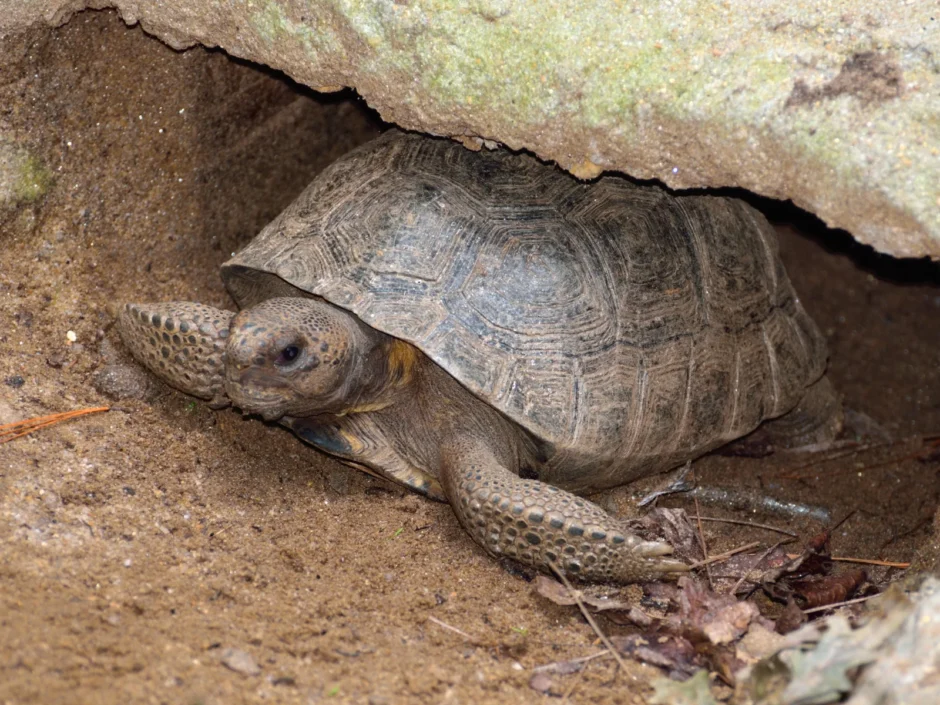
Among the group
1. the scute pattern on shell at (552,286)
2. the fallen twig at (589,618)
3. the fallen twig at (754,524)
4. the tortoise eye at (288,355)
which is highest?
the scute pattern on shell at (552,286)

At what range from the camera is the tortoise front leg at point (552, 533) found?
3484mm

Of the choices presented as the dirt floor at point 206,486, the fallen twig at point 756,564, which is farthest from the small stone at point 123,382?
the fallen twig at point 756,564

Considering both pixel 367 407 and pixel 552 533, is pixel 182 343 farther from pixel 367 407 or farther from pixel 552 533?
pixel 552 533

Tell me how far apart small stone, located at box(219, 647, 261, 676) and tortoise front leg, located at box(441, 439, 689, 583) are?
1080mm

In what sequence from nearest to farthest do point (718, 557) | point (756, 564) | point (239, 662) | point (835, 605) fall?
point (239, 662), point (835, 605), point (718, 557), point (756, 564)

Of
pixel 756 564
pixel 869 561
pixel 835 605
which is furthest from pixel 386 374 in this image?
pixel 869 561

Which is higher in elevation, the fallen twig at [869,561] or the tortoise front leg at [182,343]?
the tortoise front leg at [182,343]

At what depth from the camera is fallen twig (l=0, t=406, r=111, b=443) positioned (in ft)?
11.5

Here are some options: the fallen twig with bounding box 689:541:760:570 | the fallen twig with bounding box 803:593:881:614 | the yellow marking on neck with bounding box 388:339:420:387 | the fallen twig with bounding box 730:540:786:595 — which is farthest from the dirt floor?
the fallen twig with bounding box 803:593:881:614

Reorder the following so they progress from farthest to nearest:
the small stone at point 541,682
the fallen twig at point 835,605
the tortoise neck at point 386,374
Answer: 1. the tortoise neck at point 386,374
2. the fallen twig at point 835,605
3. the small stone at point 541,682

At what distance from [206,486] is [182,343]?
614 mm

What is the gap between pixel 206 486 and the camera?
379 cm

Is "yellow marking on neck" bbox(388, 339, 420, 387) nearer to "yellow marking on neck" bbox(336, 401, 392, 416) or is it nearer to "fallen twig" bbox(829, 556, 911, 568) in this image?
"yellow marking on neck" bbox(336, 401, 392, 416)

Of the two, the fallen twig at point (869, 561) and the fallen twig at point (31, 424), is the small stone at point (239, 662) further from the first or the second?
the fallen twig at point (869, 561)
